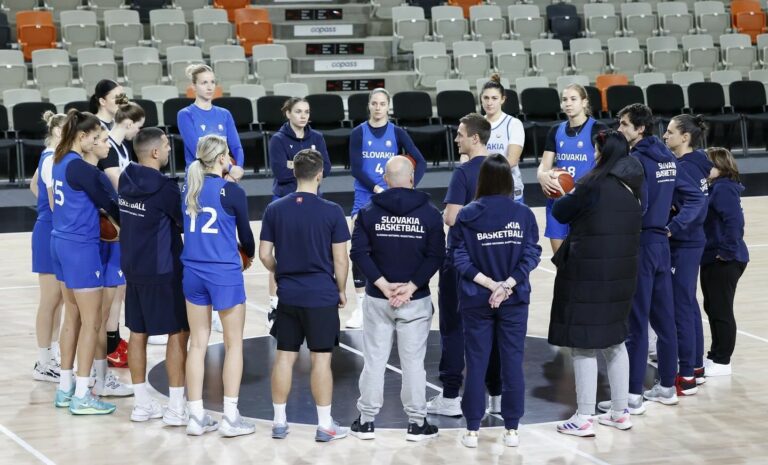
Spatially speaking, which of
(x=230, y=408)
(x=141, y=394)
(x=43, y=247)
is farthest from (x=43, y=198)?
(x=230, y=408)

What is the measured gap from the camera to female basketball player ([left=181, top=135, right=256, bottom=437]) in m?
6.45

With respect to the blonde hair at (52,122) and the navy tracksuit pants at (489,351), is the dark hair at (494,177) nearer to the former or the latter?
the navy tracksuit pants at (489,351)

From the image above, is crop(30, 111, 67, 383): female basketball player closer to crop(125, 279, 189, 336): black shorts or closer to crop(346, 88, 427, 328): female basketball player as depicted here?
crop(125, 279, 189, 336): black shorts

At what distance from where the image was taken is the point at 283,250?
6.38m

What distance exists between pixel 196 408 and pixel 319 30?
14756 millimetres

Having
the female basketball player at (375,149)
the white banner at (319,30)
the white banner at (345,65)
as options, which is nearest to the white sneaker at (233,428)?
the female basketball player at (375,149)

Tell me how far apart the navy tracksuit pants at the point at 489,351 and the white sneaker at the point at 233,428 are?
4.35ft

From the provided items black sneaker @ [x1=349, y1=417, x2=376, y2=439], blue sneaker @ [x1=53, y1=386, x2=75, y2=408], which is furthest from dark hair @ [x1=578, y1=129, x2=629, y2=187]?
blue sneaker @ [x1=53, y1=386, x2=75, y2=408]

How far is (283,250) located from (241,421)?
1128 mm

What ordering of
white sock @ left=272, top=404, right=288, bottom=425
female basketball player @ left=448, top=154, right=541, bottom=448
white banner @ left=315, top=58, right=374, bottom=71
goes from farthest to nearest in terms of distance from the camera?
white banner @ left=315, top=58, right=374, bottom=71, white sock @ left=272, top=404, right=288, bottom=425, female basketball player @ left=448, top=154, right=541, bottom=448

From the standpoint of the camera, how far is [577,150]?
8695mm

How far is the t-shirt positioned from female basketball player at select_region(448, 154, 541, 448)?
73 cm

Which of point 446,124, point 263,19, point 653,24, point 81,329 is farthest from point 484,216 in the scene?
point 653,24

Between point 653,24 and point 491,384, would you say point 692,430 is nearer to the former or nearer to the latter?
point 491,384
